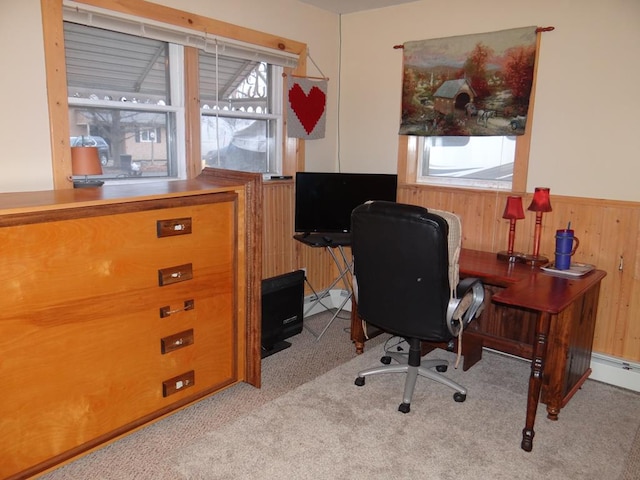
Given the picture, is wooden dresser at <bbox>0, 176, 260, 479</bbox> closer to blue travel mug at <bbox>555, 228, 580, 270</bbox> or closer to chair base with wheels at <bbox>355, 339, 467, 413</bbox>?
chair base with wheels at <bbox>355, 339, 467, 413</bbox>

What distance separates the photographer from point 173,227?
2.48 m

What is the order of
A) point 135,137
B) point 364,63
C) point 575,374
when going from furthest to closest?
point 364,63 → point 135,137 → point 575,374

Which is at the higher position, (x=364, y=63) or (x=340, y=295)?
(x=364, y=63)

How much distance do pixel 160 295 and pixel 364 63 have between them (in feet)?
8.68

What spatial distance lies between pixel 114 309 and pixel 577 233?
2.77 metres

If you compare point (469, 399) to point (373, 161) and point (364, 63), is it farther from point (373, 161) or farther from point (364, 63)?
point (364, 63)

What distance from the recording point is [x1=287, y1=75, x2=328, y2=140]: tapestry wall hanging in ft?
13.0

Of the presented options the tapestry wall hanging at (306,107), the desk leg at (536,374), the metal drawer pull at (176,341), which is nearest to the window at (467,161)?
the tapestry wall hanging at (306,107)

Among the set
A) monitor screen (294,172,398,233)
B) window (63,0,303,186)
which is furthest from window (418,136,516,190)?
window (63,0,303,186)

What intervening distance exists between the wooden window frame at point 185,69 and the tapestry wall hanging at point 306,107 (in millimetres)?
68

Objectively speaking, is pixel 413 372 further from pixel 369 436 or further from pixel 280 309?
pixel 280 309

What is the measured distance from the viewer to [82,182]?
2719 millimetres

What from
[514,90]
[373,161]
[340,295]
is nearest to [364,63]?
[373,161]

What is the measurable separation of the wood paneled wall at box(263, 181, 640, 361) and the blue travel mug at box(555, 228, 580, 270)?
0.29 m
